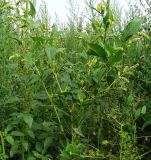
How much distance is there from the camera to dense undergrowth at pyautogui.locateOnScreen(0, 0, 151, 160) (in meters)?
2.04

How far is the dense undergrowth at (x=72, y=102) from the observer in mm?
2045

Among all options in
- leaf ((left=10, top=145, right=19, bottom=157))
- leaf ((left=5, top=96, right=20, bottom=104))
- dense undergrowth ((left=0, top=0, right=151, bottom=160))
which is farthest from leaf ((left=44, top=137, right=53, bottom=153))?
leaf ((left=5, top=96, right=20, bottom=104))

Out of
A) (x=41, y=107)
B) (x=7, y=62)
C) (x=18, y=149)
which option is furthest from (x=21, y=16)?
(x=18, y=149)

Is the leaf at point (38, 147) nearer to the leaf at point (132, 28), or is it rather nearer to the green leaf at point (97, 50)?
the green leaf at point (97, 50)

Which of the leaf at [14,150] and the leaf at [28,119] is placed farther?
the leaf at [14,150]

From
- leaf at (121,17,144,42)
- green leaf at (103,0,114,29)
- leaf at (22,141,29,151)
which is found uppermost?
green leaf at (103,0,114,29)

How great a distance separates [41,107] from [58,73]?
0.65 feet

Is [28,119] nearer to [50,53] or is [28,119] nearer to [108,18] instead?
[50,53]

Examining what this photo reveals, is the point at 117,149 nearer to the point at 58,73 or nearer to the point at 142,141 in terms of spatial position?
the point at 142,141

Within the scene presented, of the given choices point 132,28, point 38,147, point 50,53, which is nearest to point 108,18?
point 132,28

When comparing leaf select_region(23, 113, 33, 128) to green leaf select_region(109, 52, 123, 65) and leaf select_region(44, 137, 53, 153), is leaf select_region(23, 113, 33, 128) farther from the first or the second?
green leaf select_region(109, 52, 123, 65)

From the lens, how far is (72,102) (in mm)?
2150

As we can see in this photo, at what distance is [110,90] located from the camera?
7.31 ft

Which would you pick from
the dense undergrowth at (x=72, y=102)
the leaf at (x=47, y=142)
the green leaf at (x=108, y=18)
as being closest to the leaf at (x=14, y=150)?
the dense undergrowth at (x=72, y=102)
